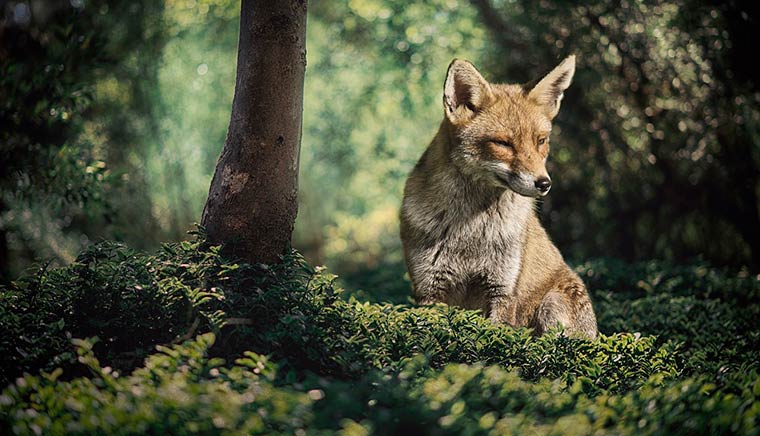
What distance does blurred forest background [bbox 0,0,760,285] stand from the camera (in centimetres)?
656

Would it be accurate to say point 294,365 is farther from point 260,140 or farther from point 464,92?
point 464,92

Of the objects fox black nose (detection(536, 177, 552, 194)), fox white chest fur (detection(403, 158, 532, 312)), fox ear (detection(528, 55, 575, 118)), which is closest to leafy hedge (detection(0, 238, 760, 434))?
fox white chest fur (detection(403, 158, 532, 312))

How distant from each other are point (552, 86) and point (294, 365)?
2584 millimetres

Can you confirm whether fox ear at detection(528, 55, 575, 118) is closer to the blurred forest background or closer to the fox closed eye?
the fox closed eye

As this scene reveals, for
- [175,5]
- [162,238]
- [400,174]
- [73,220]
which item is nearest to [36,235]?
[73,220]

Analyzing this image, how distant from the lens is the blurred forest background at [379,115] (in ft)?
21.5

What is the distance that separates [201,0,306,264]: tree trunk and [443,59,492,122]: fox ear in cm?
100

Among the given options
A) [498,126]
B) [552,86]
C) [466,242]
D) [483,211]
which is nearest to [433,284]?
[466,242]

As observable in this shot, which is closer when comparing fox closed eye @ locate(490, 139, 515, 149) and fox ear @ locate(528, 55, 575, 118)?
fox closed eye @ locate(490, 139, 515, 149)

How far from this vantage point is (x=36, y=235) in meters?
9.73

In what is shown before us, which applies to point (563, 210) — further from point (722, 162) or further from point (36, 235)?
point (36, 235)

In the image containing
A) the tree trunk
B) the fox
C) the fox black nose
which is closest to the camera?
the fox black nose

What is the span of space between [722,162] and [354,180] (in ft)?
30.3

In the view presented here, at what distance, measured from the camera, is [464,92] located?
463cm
